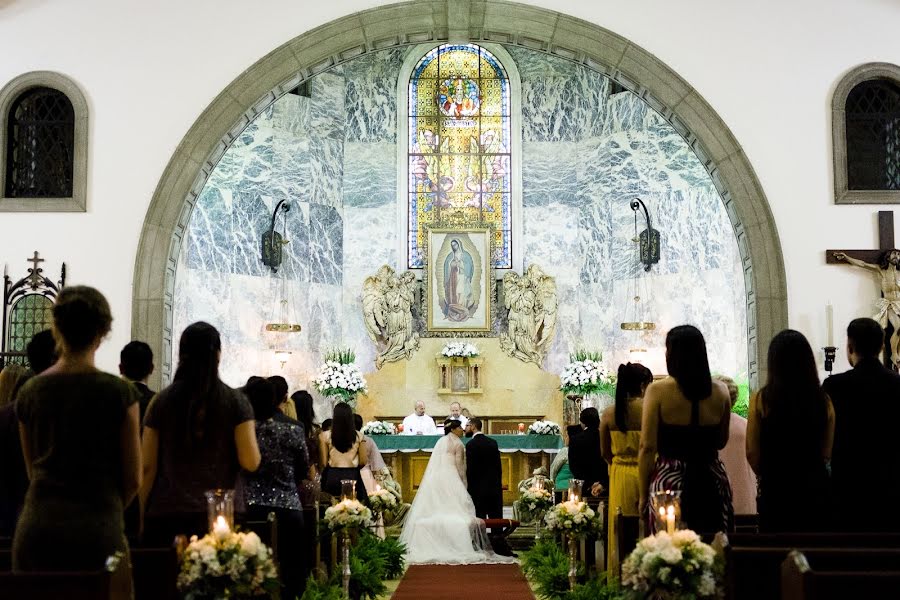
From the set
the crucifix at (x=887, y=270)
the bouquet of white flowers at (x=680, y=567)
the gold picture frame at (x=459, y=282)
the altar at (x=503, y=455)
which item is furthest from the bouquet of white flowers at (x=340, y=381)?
the bouquet of white flowers at (x=680, y=567)

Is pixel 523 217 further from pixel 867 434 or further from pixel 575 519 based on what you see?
pixel 867 434

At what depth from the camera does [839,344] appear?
36.8 ft

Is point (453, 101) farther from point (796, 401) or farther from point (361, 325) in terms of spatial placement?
point (796, 401)

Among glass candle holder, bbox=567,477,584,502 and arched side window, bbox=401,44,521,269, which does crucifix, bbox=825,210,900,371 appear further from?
arched side window, bbox=401,44,521,269

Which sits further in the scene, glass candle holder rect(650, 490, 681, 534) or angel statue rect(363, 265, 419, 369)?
angel statue rect(363, 265, 419, 369)

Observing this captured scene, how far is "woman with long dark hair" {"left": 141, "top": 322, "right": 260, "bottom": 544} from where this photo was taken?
14.6 ft

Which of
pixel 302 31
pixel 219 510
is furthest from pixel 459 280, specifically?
pixel 219 510

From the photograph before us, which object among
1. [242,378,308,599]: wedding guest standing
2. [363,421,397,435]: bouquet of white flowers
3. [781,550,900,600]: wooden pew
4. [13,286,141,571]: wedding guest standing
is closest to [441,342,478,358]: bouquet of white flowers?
[363,421,397,435]: bouquet of white flowers

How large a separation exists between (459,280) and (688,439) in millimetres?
15106

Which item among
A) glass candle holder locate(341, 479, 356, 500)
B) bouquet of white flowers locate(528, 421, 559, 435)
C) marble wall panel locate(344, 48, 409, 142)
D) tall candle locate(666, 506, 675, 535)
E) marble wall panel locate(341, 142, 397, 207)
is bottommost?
bouquet of white flowers locate(528, 421, 559, 435)

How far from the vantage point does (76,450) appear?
3830 millimetres

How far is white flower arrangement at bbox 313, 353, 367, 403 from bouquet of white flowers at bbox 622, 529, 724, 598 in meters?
13.2

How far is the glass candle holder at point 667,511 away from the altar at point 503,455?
460 inches

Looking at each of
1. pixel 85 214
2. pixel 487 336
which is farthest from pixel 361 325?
pixel 85 214
